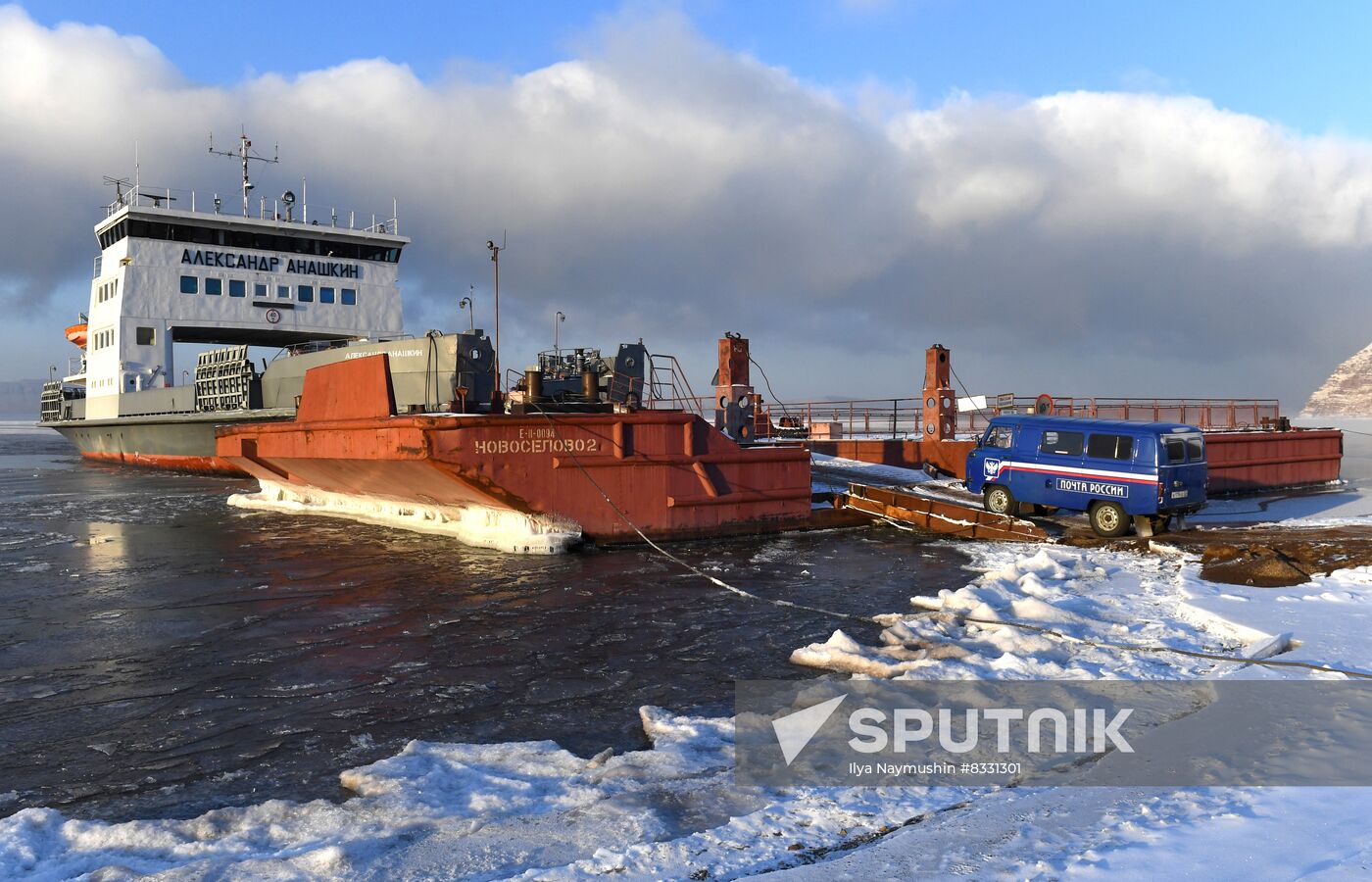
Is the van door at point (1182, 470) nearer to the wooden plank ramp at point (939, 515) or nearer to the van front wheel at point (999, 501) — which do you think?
the wooden plank ramp at point (939, 515)

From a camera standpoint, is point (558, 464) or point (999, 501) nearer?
point (558, 464)

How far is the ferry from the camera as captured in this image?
26078 millimetres

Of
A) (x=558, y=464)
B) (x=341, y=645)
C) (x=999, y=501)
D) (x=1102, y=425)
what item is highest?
(x=1102, y=425)

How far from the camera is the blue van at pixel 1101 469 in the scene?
42.4ft

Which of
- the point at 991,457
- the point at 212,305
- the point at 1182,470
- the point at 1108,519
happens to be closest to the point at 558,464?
the point at 991,457

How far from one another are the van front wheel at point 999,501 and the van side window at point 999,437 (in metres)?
0.70

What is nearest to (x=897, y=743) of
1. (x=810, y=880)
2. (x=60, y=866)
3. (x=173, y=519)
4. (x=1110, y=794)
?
(x=1110, y=794)

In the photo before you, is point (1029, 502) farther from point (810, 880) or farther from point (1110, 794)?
point (810, 880)

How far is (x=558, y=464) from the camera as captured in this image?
11.9 meters

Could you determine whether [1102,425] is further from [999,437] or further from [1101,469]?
[999,437]

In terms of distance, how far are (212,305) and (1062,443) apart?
24885 mm

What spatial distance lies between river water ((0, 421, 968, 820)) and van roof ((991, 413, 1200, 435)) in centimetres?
289

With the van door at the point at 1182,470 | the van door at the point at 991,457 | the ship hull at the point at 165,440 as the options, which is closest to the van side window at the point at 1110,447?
the van door at the point at 1182,470

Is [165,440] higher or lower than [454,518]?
higher
